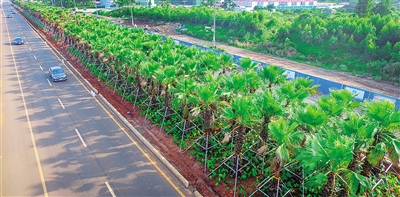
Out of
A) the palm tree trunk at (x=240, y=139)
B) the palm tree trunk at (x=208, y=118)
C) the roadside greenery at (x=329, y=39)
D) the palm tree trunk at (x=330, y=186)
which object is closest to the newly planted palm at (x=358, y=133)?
the palm tree trunk at (x=330, y=186)

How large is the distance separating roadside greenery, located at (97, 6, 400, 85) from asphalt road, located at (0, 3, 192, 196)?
1213 inches

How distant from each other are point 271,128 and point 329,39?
38.9 metres

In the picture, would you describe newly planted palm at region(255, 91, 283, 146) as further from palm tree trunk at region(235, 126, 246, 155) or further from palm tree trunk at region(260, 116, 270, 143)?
palm tree trunk at region(235, 126, 246, 155)

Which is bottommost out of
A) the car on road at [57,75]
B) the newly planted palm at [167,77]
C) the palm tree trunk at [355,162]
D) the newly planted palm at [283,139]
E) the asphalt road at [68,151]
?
the asphalt road at [68,151]

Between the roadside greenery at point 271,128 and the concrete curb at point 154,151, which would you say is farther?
the concrete curb at point 154,151

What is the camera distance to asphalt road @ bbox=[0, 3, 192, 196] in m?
14.1

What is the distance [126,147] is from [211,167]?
557cm

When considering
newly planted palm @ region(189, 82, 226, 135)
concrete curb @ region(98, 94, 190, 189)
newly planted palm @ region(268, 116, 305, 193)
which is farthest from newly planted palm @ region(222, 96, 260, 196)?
concrete curb @ region(98, 94, 190, 189)

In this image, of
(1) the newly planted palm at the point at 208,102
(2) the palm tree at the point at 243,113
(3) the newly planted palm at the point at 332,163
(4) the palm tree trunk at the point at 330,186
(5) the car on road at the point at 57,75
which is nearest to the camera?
(3) the newly planted palm at the point at 332,163

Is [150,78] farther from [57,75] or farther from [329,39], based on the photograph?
[329,39]

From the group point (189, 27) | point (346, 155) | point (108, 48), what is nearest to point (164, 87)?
point (108, 48)

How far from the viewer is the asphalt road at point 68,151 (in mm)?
14078

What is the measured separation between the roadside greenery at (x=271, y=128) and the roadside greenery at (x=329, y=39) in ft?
79.0

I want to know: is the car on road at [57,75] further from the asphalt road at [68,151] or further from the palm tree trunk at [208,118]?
the palm tree trunk at [208,118]
